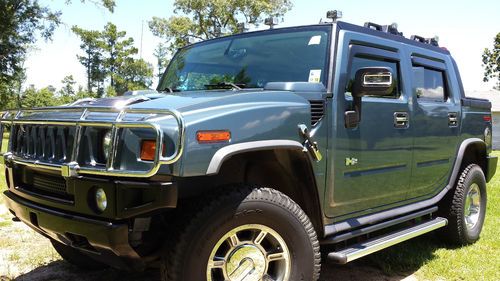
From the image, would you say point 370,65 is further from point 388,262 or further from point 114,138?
point 114,138

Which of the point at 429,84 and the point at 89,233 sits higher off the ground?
the point at 429,84

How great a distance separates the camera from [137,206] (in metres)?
2.51

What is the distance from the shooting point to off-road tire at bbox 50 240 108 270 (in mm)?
3939

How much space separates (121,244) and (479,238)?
14.6 feet

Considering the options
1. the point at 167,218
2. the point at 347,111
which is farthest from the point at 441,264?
the point at 167,218

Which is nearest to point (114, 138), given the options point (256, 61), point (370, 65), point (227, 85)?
point (227, 85)

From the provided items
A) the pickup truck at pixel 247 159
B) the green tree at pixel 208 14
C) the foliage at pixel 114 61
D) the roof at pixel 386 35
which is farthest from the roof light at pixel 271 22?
the foliage at pixel 114 61

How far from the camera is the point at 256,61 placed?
12.7 ft

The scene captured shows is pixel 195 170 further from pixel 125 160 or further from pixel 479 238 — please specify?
pixel 479 238

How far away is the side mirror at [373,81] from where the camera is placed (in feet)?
10.8

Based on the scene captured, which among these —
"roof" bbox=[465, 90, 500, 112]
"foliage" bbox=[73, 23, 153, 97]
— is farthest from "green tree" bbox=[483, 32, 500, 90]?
"foliage" bbox=[73, 23, 153, 97]

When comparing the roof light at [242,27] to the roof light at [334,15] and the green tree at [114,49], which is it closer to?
the roof light at [334,15]

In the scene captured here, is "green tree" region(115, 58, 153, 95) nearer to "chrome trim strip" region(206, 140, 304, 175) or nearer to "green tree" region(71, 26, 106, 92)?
"green tree" region(71, 26, 106, 92)

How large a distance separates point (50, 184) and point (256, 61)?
1.79 metres
